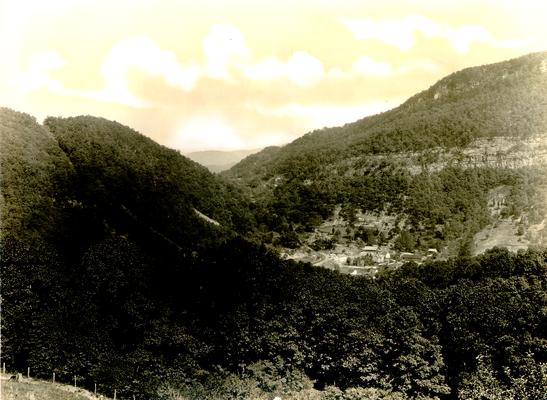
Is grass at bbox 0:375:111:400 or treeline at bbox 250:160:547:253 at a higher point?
treeline at bbox 250:160:547:253

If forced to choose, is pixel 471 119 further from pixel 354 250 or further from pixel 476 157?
pixel 354 250

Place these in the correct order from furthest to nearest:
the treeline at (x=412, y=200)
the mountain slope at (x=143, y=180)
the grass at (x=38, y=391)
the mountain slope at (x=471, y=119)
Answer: the mountain slope at (x=471, y=119) → the treeline at (x=412, y=200) → the mountain slope at (x=143, y=180) → the grass at (x=38, y=391)

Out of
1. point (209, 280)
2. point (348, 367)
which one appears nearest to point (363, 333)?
point (348, 367)

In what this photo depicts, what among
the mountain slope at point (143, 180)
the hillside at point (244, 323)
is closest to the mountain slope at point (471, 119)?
the mountain slope at point (143, 180)

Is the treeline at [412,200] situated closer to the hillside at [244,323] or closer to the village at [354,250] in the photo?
the village at [354,250]

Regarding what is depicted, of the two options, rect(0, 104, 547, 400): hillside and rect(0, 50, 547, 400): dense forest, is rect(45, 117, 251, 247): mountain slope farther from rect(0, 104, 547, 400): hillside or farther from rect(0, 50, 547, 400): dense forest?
rect(0, 104, 547, 400): hillside

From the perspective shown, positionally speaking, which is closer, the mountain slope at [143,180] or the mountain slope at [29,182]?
the mountain slope at [29,182]

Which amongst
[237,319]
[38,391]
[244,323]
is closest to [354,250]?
[237,319]

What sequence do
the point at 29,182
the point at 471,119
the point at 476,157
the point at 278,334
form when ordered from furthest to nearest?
1. the point at 471,119
2. the point at 476,157
3. the point at 29,182
4. the point at 278,334

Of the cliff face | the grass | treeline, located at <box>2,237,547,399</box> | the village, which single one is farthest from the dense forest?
the cliff face

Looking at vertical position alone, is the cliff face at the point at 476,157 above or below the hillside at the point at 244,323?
above
